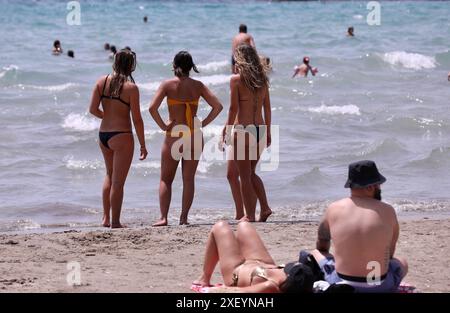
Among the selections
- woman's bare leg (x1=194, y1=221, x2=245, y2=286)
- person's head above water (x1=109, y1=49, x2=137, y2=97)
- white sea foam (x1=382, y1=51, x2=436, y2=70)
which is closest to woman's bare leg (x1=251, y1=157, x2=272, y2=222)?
person's head above water (x1=109, y1=49, x2=137, y2=97)

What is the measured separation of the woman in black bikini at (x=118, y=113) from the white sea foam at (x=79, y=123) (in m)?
6.70

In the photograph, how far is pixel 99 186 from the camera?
1128 centimetres

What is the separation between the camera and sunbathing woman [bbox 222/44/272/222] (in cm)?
818

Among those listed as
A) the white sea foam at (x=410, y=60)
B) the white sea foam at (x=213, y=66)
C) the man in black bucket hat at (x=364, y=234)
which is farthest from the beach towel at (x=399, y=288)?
the white sea foam at (x=410, y=60)

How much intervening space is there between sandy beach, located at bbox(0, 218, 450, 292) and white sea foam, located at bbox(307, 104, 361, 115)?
803 cm

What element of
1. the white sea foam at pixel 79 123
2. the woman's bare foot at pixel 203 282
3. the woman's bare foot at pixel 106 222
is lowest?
the woman's bare foot at pixel 106 222

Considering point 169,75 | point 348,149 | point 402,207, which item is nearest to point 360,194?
point 402,207

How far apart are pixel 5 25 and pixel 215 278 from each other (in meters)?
29.5

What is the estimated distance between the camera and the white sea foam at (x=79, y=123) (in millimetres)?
14977

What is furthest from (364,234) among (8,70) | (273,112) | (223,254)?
(8,70)

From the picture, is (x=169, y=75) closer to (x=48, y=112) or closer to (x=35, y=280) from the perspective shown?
(x=48, y=112)

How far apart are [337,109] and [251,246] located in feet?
36.8

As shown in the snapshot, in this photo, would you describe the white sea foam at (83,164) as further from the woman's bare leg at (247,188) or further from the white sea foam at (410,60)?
the white sea foam at (410,60)

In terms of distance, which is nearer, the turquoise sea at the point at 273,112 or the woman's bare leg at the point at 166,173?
the woman's bare leg at the point at 166,173
